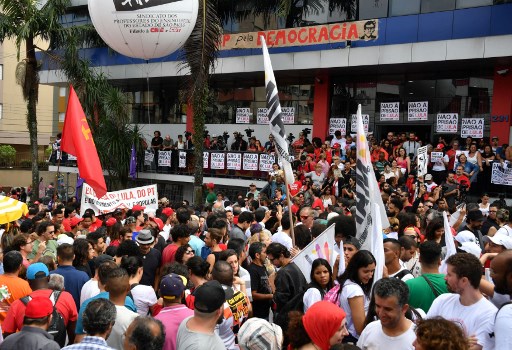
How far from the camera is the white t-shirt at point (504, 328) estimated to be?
3.96m

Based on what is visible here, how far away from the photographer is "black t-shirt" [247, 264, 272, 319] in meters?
6.95

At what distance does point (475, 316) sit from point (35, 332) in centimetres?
319

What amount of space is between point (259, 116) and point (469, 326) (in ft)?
69.8

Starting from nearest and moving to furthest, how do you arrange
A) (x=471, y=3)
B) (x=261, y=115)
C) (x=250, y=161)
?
(x=471, y=3) < (x=250, y=161) < (x=261, y=115)

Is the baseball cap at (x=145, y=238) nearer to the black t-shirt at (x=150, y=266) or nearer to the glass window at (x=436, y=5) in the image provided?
the black t-shirt at (x=150, y=266)

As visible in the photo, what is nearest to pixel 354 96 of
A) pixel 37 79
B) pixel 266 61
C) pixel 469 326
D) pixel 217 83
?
pixel 217 83

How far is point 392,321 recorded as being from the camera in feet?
13.8

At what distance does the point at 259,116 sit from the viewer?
2533cm

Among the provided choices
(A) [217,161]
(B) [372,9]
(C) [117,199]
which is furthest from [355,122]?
(C) [117,199]

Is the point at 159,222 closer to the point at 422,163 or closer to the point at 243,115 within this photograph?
the point at 422,163

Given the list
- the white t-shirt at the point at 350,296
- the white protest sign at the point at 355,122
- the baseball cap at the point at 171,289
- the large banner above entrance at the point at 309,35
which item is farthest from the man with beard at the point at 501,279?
the white protest sign at the point at 355,122

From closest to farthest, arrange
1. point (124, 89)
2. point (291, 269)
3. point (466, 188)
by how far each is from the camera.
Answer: point (291, 269)
point (466, 188)
point (124, 89)

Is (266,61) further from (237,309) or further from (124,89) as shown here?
(124,89)

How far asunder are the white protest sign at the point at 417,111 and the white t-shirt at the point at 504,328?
57.2ft
